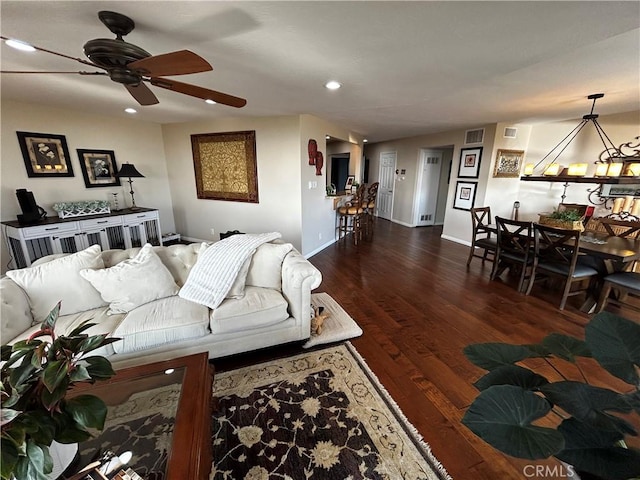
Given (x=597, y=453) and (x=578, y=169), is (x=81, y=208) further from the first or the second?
(x=578, y=169)

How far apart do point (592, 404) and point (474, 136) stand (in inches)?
218

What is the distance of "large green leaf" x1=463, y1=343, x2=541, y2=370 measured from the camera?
75 centimetres

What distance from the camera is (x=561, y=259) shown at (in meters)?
2.89

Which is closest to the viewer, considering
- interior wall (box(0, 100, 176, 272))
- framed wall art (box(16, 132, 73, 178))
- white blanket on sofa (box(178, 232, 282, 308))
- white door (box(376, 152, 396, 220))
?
white blanket on sofa (box(178, 232, 282, 308))

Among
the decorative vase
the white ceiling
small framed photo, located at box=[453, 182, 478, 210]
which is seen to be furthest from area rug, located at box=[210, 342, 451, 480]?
small framed photo, located at box=[453, 182, 478, 210]

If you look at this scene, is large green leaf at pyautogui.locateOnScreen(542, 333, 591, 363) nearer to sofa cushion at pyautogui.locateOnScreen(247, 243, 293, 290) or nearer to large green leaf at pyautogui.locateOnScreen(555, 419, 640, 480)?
large green leaf at pyautogui.locateOnScreen(555, 419, 640, 480)

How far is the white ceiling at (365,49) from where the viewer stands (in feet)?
4.57

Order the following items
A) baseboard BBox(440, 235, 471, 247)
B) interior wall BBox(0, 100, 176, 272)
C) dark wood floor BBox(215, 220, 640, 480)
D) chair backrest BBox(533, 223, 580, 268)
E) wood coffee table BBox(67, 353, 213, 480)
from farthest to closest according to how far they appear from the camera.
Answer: baseboard BBox(440, 235, 471, 247), interior wall BBox(0, 100, 176, 272), chair backrest BBox(533, 223, 580, 268), dark wood floor BBox(215, 220, 640, 480), wood coffee table BBox(67, 353, 213, 480)

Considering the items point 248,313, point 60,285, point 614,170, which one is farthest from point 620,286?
point 60,285

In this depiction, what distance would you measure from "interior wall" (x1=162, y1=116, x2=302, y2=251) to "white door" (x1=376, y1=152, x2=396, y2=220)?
3.38m

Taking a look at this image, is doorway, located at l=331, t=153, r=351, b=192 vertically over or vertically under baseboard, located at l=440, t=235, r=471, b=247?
over

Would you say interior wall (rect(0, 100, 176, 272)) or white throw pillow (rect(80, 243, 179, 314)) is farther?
interior wall (rect(0, 100, 176, 272))

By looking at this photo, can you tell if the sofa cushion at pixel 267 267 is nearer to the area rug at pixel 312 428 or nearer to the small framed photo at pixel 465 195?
the area rug at pixel 312 428

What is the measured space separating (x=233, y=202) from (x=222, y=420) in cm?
369
